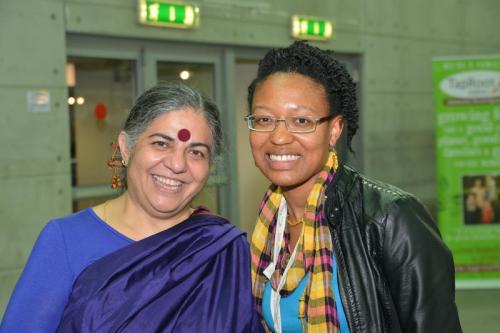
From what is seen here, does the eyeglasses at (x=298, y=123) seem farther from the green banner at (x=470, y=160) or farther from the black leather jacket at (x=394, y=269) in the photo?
the green banner at (x=470, y=160)

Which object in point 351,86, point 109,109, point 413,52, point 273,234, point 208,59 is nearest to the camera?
point 351,86

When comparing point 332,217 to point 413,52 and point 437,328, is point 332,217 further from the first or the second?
point 413,52

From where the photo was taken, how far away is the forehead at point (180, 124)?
148cm

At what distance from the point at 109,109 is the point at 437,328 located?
3.44 meters

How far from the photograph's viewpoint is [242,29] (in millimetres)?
4766

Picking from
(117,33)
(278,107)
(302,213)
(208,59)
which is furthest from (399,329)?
(208,59)

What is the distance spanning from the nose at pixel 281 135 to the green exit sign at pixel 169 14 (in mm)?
2830

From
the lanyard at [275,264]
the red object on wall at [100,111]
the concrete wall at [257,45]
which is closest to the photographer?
the lanyard at [275,264]

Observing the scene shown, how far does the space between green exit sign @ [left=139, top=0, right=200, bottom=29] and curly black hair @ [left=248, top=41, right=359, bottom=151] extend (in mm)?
2674

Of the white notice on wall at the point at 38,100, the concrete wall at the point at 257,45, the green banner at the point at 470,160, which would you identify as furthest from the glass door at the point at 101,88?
the green banner at the point at 470,160

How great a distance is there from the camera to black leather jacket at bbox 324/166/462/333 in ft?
4.44

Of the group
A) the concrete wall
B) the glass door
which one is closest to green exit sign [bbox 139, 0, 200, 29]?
the concrete wall

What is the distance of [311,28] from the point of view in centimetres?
520

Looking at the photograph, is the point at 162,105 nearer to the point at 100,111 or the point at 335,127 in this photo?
the point at 335,127
